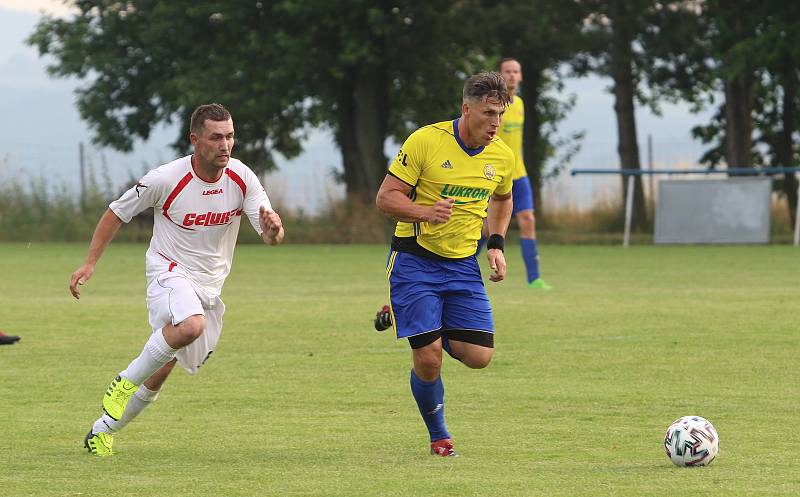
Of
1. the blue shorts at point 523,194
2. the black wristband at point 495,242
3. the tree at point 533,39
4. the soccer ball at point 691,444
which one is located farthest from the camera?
the tree at point 533,39

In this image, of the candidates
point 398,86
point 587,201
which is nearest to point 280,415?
point 587,201

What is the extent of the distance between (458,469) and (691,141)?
3714cm

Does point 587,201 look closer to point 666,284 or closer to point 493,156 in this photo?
point 666,284

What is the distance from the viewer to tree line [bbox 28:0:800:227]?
3719 cm

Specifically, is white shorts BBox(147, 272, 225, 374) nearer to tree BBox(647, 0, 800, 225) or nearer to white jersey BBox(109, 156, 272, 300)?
white jersey BBox(109, 156, 272, 300)

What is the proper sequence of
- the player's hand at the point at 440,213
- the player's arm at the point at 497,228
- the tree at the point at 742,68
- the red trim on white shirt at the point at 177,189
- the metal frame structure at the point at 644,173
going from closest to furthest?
the player's hand at the point at 440,213 < the red trim on white shirt at the point at 177,189 < the player's arm at the point at 497,228 < the metal frame structure at the point at 644,173 < the tree at the point at 742,68

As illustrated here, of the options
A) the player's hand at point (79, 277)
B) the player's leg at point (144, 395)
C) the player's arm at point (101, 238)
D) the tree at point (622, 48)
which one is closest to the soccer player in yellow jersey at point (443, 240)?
the player's leg at point (144, 395)

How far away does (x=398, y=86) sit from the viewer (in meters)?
41.9

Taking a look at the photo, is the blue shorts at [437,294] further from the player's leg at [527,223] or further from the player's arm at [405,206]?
the player's leg at [527,223]

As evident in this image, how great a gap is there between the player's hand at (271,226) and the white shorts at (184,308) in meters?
0.53

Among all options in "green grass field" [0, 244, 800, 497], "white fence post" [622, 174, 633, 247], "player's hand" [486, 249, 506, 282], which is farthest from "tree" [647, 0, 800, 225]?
"player's hand" [486, 249, 506, 282]

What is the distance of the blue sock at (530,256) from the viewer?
59.3 ft

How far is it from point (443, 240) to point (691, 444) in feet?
5.68

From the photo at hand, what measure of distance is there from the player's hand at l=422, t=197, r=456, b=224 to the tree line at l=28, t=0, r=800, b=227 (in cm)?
2805
